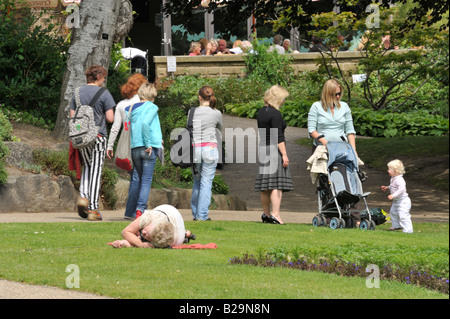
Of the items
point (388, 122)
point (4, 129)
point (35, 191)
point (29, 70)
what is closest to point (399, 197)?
point (35, 191)

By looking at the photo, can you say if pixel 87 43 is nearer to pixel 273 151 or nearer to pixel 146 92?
pixel 146 92

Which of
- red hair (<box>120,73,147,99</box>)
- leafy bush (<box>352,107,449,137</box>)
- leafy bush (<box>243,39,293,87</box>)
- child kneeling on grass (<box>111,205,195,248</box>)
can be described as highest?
leafy bush (<box>243,39,293,87</box>)

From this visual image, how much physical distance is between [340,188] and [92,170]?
3.17 metres

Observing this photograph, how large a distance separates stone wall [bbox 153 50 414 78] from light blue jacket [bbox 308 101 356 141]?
19500 millimetres

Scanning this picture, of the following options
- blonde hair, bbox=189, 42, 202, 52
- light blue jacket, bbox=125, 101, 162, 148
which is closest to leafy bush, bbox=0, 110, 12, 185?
light blue jacket, bbox=125, 101, 162, 148

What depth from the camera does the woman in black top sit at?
35.9 ft

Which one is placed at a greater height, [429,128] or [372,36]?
[372,36]

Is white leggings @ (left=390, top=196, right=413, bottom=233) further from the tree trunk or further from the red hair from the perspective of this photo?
the tree trunk

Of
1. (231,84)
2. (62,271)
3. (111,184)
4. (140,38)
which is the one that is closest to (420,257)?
(62,271)

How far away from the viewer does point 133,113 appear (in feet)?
35.7

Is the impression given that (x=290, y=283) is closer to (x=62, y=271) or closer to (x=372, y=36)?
(x=62, y=271)

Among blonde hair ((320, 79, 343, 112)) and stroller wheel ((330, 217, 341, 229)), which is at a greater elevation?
blonde hair ((320, 79, 343, 112))

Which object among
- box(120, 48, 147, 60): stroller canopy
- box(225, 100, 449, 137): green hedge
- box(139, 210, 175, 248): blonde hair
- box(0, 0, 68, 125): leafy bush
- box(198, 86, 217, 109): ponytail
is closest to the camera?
box(139, 210, 175, 248): blonde hair

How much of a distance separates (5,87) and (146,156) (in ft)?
19.4
